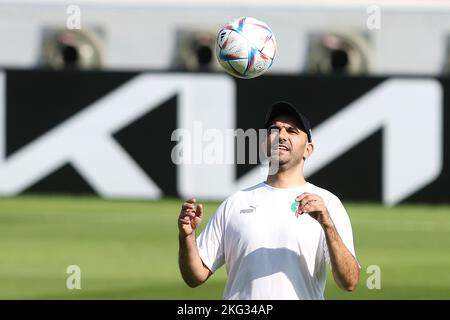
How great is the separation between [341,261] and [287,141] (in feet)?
2.66

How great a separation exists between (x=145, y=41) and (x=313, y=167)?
6.57 m

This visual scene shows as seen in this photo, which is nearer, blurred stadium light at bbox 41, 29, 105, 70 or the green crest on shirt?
the green crest on shirt

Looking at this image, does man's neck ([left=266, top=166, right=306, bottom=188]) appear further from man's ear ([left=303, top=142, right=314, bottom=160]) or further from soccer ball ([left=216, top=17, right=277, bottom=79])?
soccer ball ([left=216, top=17, right=277, bottom=79])

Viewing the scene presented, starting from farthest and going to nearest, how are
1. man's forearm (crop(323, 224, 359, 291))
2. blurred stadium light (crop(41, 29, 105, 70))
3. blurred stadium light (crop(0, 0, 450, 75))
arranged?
blurred stadium light (crop(41, 29, 105, 70))
blurred stadium light (crop(0, 0, 450, 75))
man's forearm (crop(323, 224, 359, 291))

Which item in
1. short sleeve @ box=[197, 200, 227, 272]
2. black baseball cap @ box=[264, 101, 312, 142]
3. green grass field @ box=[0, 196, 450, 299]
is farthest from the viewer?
green grass field @ box=[0, 196, 450, 299]

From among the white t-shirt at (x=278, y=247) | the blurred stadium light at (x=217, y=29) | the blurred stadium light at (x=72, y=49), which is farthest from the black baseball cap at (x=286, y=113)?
the blurred stadium light at (x=72, y=49)

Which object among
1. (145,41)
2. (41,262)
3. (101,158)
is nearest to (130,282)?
(41,262)

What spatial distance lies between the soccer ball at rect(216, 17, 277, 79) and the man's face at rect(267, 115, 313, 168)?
2391mm

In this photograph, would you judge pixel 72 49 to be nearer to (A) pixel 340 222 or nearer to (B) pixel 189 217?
(B) pixel 189 217

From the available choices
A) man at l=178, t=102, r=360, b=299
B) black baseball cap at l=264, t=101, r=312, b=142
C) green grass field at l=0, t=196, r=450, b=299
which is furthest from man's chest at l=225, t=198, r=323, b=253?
green grass field at l=0, t=196, r=450, b=299

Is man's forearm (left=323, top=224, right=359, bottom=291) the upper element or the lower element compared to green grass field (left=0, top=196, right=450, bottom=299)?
lower

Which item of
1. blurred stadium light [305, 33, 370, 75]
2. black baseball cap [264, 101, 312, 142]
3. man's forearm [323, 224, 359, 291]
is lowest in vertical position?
man's forearm [323, 224, 359, 291]

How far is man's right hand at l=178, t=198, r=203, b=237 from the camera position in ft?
25.8

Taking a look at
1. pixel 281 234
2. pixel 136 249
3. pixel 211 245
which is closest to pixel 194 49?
pixel 136 249
